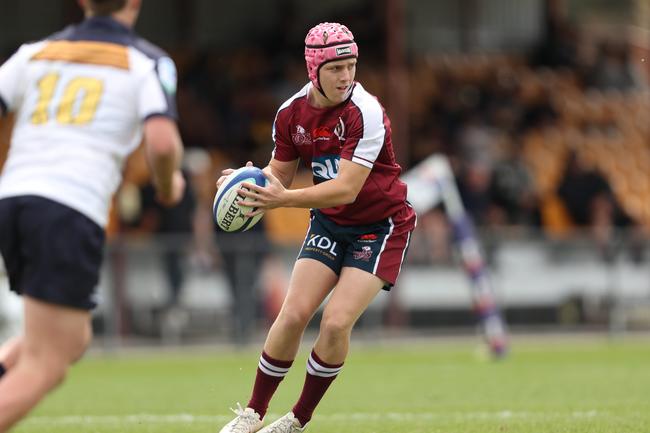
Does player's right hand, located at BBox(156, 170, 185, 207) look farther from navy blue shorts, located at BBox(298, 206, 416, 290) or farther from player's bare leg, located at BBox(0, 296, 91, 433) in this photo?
navy blue shorts, located at BBox(298, 206, 416, 290)

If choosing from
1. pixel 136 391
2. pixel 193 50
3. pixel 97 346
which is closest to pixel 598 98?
pixel 193 50

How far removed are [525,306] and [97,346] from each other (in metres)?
5.57

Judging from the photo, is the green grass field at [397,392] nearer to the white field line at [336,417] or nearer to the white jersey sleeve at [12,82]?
the white field line at [336,417]

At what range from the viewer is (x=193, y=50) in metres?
23.0

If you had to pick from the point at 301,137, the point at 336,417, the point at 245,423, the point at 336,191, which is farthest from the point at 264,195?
the point at 336,417

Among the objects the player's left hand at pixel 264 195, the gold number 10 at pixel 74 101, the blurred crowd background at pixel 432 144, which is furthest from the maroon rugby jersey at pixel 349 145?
the blurred crowd background at pixel 432 144

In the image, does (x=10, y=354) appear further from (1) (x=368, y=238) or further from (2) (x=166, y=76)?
(1) (x=368, y=238)

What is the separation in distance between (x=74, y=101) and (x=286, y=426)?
258 centimetres

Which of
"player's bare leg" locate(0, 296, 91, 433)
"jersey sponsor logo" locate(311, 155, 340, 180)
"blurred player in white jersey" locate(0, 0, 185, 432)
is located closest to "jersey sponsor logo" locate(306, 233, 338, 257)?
"jersey sponsor logo" locate(311, 155, 340, 180)

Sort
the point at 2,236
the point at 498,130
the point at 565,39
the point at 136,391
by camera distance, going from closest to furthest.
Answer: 1. the point at 2,236
2. the point at 136,391
3. the point at 498,130
4. the point at 565,39

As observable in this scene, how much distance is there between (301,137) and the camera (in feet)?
22.8

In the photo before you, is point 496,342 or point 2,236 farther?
point 496,342

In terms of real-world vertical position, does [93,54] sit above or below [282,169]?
above

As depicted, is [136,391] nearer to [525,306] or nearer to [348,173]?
[348,173]
